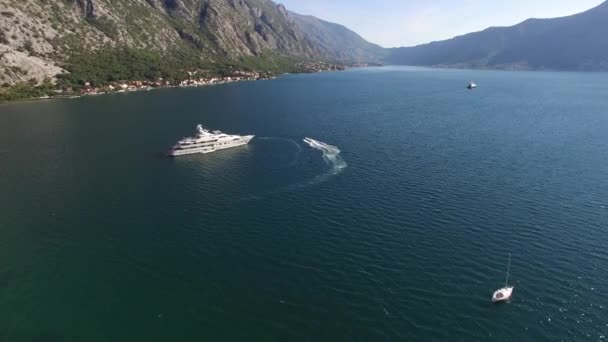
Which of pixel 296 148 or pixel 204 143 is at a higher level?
pixel 204 143

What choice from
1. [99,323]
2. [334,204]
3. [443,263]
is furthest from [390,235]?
[99,323]

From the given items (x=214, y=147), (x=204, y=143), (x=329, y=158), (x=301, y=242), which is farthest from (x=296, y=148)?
(x=301, y=242)

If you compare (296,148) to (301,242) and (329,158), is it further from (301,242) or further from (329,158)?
(301,242)

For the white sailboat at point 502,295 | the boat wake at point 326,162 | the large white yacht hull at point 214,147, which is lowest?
the white sailboat at point 502,295

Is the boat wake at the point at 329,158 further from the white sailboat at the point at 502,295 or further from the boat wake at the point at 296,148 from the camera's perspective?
the white sailboat at the point at 502,295

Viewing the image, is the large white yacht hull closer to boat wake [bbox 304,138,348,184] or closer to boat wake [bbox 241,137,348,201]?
boat wake [bbox 241,137,348,201]

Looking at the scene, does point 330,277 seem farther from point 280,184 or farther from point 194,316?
point 280,184

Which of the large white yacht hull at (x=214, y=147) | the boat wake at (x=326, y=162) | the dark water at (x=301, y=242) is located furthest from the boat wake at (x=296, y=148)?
the large white yacht hull at (x=214, y=147)
